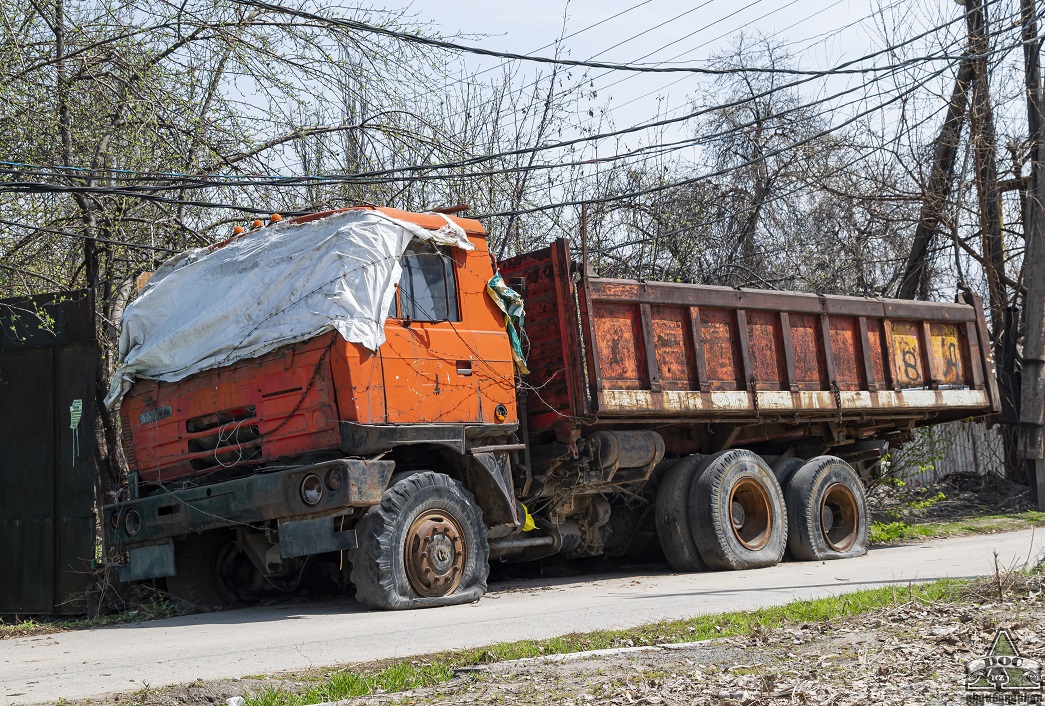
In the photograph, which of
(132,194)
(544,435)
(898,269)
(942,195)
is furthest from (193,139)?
(898,269)

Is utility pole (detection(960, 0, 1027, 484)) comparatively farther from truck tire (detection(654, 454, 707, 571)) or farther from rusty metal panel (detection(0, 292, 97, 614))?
rusty metal panel (detection(0, 292, 97, 614))

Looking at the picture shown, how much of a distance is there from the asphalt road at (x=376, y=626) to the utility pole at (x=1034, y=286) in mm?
6893

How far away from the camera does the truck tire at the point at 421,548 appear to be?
7992mm

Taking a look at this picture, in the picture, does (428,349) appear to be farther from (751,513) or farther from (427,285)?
(751,513)

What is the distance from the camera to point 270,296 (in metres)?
8.61

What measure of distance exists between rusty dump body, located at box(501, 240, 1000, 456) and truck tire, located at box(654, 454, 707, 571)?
480mm

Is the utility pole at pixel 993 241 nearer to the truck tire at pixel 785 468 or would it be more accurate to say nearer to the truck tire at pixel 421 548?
the truck tire at pixel 785 468

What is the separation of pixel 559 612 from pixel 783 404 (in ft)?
16.6

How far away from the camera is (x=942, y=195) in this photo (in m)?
17.7

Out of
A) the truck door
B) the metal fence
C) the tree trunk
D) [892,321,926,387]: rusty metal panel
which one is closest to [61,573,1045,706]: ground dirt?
the truck door

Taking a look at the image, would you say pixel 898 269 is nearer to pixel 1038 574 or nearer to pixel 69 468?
pixel 1038 574

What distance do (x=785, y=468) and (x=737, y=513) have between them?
1127mm

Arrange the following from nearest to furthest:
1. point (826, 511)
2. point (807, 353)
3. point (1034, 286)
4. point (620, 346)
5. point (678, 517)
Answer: point (620, 346)
point (678, 517)
point (807, 353)
point (826, 511)
point (1034, 286)

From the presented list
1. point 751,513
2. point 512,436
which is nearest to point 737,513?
point 751,513
